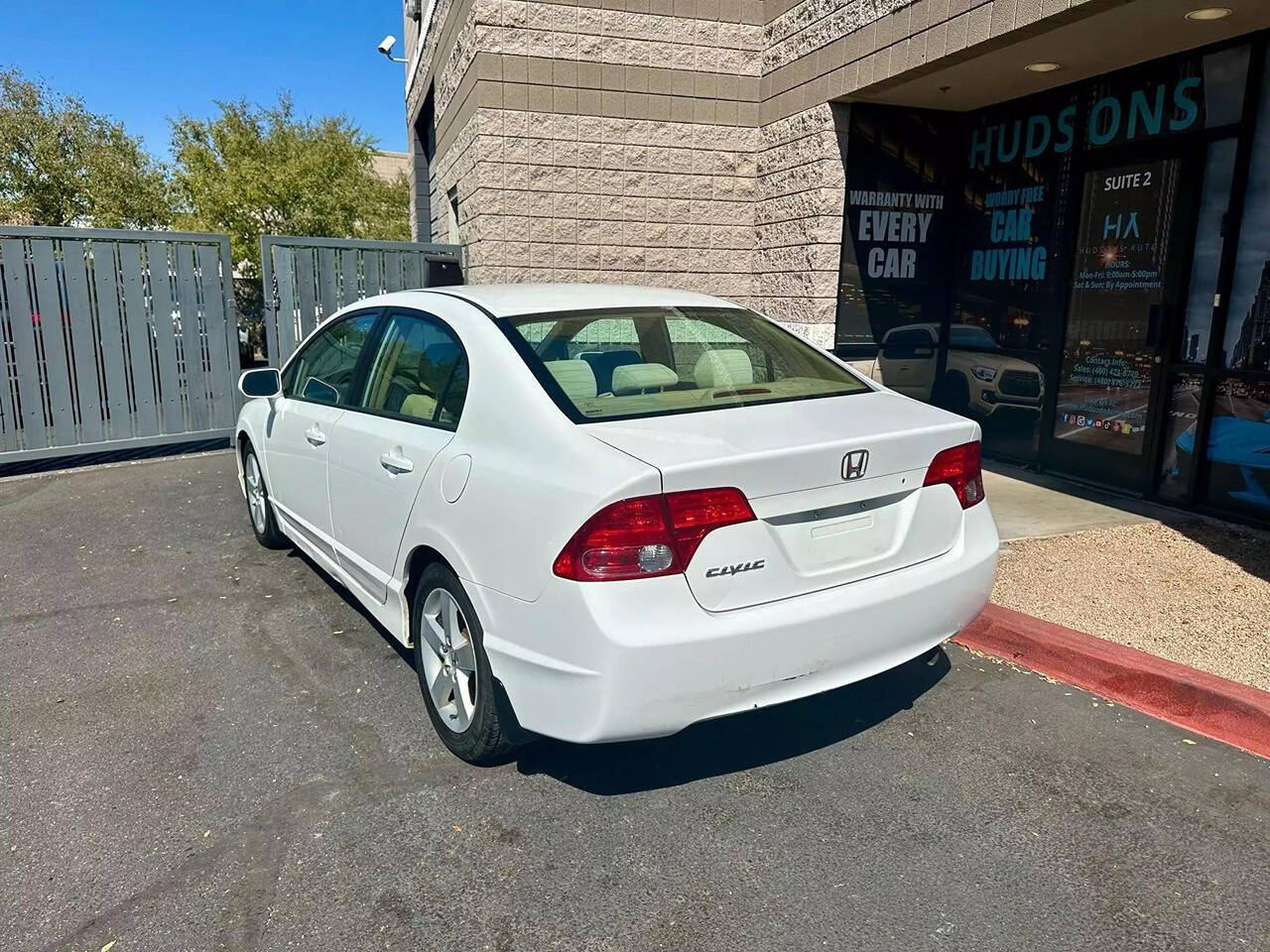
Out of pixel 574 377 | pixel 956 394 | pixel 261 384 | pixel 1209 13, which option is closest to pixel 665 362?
pixel 574 377

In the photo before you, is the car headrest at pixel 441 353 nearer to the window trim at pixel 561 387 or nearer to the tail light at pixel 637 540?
the window trim at pixel 561 387

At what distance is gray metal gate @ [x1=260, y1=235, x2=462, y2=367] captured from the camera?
955 centimetres

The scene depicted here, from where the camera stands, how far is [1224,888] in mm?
2641

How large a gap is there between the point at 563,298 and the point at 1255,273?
16.3ft

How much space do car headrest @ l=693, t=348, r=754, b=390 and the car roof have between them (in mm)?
436

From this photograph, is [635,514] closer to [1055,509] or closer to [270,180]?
[1055,509]

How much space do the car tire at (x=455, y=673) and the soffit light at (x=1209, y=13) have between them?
5594 millimetres

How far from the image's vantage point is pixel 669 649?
8.45 ft

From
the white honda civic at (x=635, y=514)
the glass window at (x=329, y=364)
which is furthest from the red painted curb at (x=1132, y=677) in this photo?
the glass window at (x=329, y=364)

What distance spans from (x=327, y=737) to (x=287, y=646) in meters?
1.03

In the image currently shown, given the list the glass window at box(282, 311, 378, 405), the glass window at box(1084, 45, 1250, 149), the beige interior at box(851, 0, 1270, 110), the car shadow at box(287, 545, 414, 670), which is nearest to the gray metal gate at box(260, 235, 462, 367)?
the car shadow at box(287, 545, 414, 670)

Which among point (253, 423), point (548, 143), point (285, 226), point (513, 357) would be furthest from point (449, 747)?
point (285, 226)

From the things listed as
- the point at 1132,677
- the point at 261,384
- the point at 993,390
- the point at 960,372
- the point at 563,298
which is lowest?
the point at 1132,677

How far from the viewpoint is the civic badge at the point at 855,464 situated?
Answer: 2.88m
